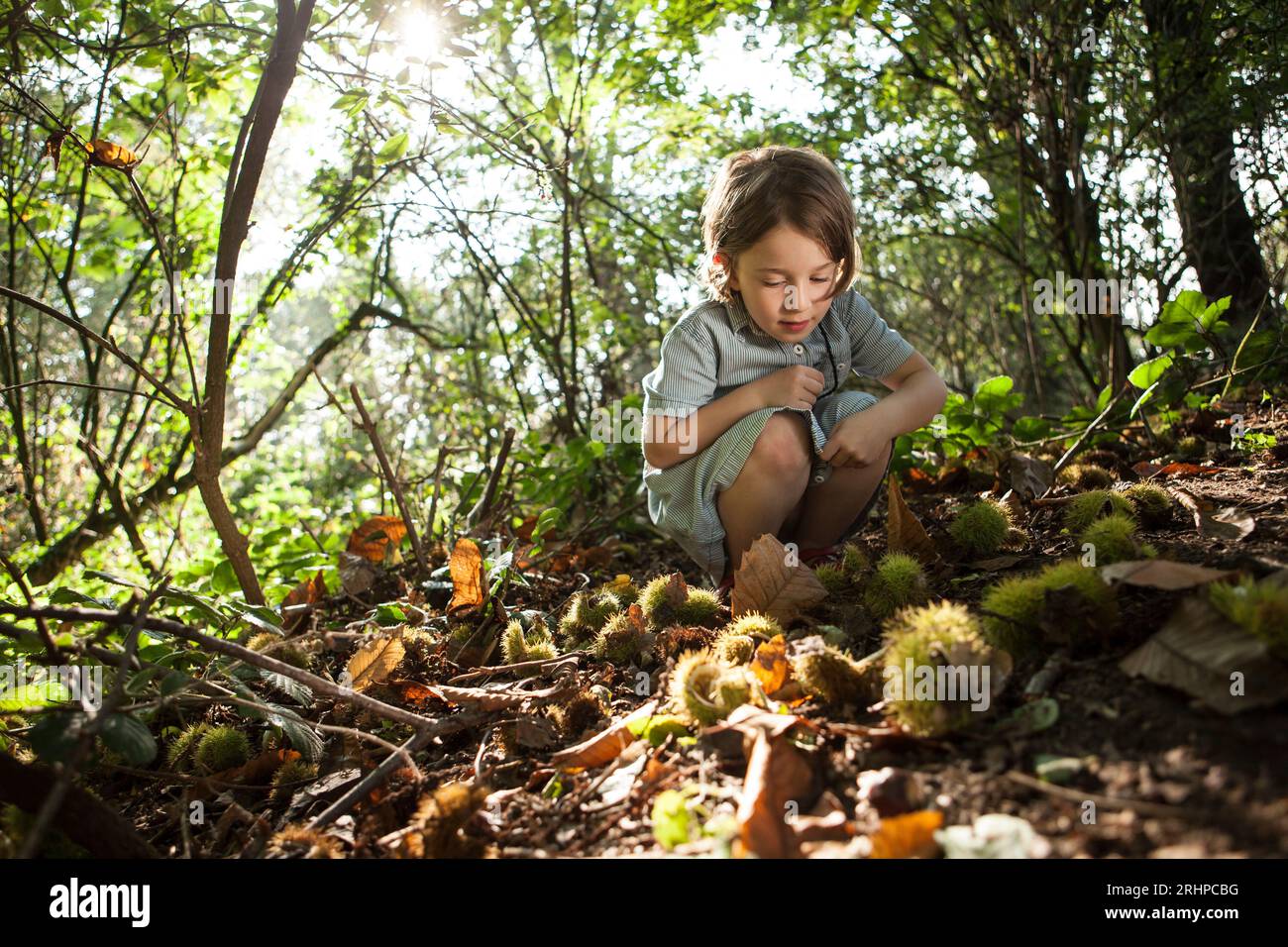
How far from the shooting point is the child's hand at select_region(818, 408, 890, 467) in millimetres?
2859

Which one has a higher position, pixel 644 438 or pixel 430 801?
pixel 644 438

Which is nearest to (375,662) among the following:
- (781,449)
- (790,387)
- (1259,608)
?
(781,449)

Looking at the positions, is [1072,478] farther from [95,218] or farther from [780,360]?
[95,218]

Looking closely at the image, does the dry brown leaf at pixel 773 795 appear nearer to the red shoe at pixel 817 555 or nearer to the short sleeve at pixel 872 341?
the red shoe at pixel 817 555

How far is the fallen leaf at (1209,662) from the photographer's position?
1.18m

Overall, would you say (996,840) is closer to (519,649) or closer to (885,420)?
(519,649)

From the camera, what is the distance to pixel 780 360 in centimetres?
310

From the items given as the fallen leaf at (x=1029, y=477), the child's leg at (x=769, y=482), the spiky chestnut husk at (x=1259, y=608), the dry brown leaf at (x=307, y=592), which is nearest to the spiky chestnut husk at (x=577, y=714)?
the child's leg at (x=769, y=482)

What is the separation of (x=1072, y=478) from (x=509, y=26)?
3105 mm

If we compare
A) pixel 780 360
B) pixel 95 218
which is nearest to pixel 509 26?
pixel 780 360

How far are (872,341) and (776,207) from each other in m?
0.75

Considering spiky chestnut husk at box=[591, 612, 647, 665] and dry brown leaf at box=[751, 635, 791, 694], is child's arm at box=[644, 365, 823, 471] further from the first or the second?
dry brown leaf at box=[751, 635, 791, 694]

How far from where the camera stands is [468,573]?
279 cm

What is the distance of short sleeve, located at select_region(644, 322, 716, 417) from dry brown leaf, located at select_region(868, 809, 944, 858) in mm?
1944
